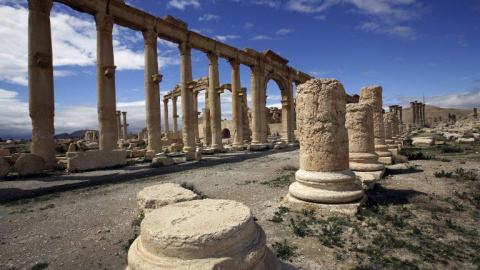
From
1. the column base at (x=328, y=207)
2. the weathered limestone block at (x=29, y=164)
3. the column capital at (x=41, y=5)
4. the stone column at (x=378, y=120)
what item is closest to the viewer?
the column base at (x=328, y=207)

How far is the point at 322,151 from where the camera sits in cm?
517

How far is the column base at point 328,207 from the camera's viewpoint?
4.52 metres

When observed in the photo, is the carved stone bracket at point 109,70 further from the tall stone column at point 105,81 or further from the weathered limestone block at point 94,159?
the weathered limestone block at point 94,159

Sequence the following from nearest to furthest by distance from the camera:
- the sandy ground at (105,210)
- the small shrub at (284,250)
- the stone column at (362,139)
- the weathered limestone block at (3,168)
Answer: the small shrub at (284,250) < the sandy ground at (105,210) < the stone column at (362,139) < the weathered limestone block at (3,168)

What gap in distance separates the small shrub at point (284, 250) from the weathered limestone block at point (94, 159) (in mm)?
10335

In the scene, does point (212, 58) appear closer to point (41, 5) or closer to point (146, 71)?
point (146, 71)

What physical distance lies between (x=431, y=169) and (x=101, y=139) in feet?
46.8

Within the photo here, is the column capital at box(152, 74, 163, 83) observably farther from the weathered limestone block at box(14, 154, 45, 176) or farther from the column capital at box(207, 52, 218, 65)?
the weathered limestone block at box(14, 154, 45, 176)

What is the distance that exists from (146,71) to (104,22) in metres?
3.09

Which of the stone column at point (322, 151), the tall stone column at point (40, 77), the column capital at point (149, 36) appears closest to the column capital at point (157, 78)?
the column capital at point (149, 36)

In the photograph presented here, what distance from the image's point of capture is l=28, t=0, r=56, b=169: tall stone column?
10305mm

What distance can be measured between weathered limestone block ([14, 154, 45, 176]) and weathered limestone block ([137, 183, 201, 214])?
323 inches

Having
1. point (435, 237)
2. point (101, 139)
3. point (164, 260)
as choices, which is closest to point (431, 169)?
point (435, 237)

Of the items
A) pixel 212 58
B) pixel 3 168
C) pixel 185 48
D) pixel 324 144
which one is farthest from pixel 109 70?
pixel 324 144
